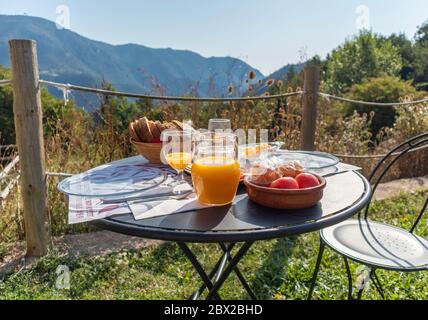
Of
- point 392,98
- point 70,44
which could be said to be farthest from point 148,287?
point 70,44

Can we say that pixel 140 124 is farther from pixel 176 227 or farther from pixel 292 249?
pixel 292 249

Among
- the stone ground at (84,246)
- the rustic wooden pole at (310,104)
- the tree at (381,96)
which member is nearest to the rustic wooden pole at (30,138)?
the stone ground at (84,246)

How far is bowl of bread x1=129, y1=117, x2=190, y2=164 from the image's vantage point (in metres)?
1.39

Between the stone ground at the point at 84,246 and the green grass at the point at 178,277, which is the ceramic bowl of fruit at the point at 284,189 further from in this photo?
the stone ground at the point at 84,246

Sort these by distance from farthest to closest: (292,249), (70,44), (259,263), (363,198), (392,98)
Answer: (70,44) → (392,98) → (292,249) → (259,263) → (363,198)

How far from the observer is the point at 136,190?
1065 mm

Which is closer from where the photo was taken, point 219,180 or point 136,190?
point 219,180

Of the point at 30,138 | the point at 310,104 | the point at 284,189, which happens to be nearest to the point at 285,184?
the point at 284,189

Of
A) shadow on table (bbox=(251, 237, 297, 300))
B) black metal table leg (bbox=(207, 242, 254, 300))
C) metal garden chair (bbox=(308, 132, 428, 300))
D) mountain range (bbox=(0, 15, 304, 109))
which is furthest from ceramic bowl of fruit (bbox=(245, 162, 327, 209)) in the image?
mountain range (bbox=(0, 15, 304, 109))

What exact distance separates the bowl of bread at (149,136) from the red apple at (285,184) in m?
0.56

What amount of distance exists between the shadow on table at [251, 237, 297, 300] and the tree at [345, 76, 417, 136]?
880cm

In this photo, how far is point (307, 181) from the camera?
0.95m

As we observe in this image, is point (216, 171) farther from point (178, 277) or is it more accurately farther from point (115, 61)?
point (115, 61)
